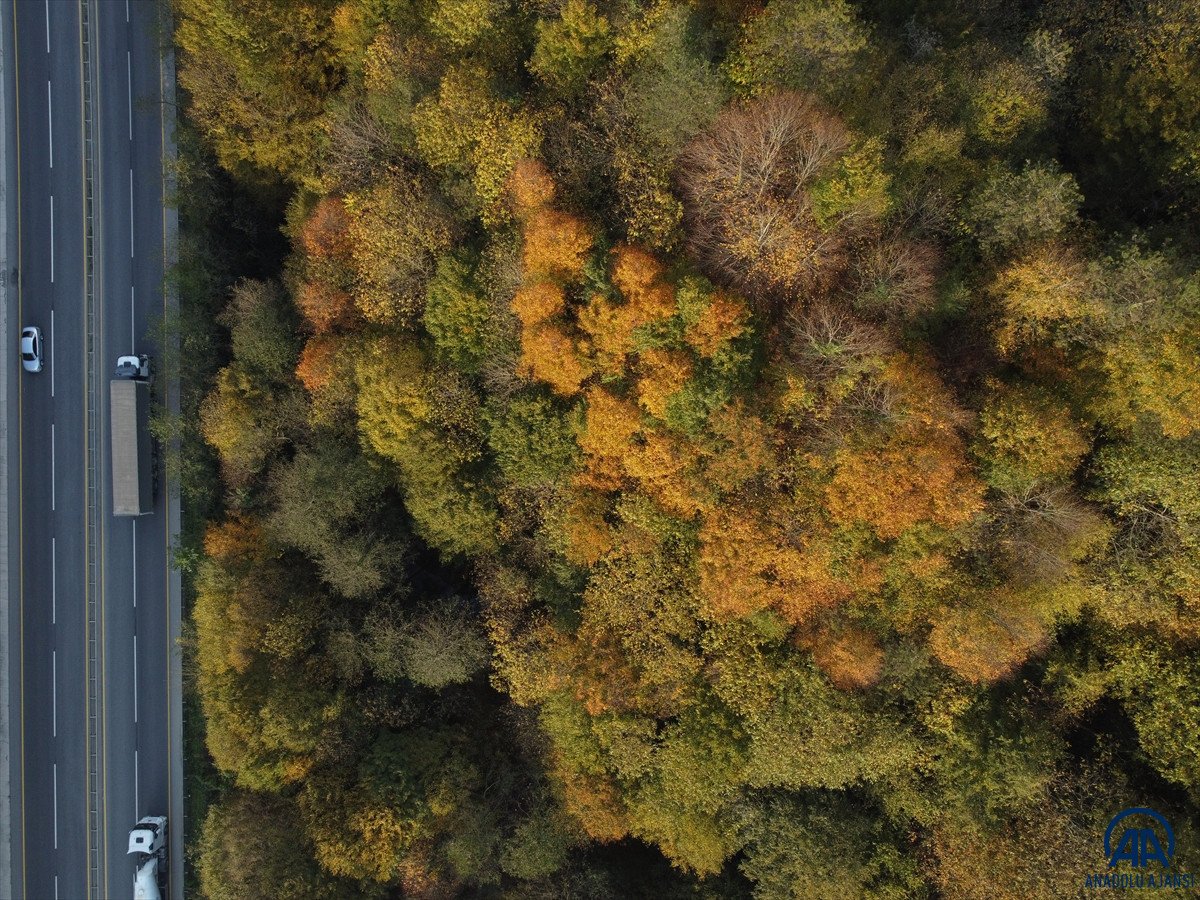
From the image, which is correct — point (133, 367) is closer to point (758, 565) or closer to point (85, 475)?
point (85, 475)

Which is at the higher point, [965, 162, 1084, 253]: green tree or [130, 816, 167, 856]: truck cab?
[965, 162, 1084, 253]: green tree

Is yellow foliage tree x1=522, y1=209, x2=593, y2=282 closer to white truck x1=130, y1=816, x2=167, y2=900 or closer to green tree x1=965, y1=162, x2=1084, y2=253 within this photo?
green tree x1=965, y1=162, x2=1084, y2=253

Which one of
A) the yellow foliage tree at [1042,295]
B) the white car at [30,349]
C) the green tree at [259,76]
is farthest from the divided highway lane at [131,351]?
the yellow foliage tree at [1042,295]

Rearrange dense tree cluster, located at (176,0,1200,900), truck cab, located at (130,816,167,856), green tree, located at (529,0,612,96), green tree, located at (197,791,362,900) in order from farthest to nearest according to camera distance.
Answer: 1. truck cab, located at (130,816,167,856)
2. green tree, located at (197,791,362,900)
3. green tree, located at (529,0,612,96)
4. dense tree cluster, located at (176,0,1200,900)

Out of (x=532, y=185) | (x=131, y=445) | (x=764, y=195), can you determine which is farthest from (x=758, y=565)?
(x=131, y=445)

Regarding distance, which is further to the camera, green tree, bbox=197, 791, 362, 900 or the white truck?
the white truck

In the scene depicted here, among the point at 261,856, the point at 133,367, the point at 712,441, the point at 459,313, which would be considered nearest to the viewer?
the point at 712,441

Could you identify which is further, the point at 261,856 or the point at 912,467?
the point at 261,856

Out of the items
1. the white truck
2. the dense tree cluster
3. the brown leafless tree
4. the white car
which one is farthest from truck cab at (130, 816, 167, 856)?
the brown leafless tree
